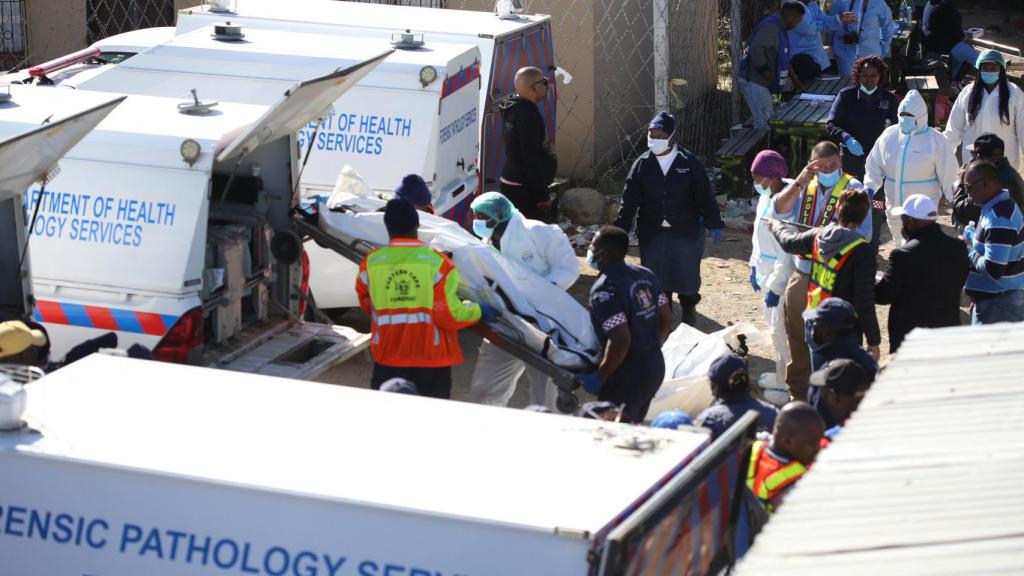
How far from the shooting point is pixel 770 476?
4875mm

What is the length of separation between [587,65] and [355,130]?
5249 mm

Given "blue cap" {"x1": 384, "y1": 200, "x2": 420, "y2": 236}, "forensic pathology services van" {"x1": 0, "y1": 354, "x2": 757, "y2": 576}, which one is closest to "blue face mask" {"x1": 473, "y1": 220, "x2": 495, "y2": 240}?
"blue cap" {"x1": 384, "y1": 200, "x2": 420, "y2": 236}

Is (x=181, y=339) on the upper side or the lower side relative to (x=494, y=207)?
lower

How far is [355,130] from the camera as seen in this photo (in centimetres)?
884

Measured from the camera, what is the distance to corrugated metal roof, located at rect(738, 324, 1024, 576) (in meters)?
2.49

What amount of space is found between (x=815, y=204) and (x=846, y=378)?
277 cm

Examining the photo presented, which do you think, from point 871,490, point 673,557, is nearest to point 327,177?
point 673,557

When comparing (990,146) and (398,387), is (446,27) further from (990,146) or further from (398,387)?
(398,387)

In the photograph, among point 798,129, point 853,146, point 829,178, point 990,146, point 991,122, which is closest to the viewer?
point 829,178

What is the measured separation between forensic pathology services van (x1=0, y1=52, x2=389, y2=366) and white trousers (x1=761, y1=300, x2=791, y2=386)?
8.83ft

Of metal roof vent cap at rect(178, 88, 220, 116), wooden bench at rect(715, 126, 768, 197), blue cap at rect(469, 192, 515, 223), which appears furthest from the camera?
wooden bench at rect(715, 126, 768, 197)

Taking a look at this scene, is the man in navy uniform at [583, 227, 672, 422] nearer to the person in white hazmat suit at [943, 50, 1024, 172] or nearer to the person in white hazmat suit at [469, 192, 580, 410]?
the person in white hazmat suit at [469, 192, 580, 410]

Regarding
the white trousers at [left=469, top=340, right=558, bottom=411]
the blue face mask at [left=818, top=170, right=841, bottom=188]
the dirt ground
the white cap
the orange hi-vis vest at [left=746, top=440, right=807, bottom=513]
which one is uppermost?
the white cap

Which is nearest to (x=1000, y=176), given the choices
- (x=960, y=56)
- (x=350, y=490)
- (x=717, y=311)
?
(x=717, y=311)
